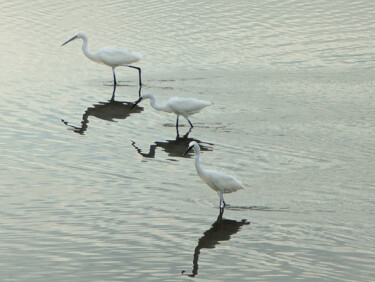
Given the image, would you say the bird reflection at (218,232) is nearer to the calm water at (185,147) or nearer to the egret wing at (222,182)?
the calm water at (185,147)

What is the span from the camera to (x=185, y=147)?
55.8 feet

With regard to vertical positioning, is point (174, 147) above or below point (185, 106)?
below

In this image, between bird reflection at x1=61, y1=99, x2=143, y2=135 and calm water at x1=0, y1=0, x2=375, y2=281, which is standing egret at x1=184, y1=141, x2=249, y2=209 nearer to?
calm water at x1=0, y1=0, x2=375, y2=281

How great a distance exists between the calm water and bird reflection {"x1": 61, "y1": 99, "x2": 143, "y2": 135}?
0.21 feet

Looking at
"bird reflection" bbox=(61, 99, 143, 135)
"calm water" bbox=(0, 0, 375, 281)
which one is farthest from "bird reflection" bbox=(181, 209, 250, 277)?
"bird reflection" bbox=(61, 99, 143, 135)

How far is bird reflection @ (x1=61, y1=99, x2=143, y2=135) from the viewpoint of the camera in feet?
62.5

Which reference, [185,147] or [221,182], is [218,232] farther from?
[185,147]

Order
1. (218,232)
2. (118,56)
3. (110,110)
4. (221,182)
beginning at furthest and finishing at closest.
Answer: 1. (118,56)
2. (110,110)
3. (221,182)
4. (218,232)

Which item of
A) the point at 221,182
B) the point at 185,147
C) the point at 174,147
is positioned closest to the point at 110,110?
the point at 174,147

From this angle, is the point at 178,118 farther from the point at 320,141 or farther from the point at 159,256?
the point at 159,256

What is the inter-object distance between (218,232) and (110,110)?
26.3 ft

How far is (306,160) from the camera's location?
51.0 ft

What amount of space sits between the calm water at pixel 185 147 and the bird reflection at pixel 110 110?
0.07 metres

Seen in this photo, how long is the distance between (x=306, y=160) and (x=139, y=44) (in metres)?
11.1
